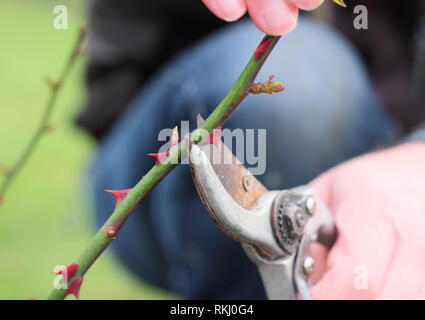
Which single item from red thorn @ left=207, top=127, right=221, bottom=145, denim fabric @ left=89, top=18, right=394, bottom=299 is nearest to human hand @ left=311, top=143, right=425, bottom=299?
red thorn @ left=207, top=127, right=221, bottom=145

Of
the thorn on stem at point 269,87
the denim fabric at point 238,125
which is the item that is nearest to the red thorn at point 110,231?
the thorn on stem at point 269,87

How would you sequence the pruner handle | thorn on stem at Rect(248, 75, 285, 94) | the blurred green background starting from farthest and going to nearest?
the blurred green background < the pruner handle < thorn on stem at Rect(248, 75, 285, 94)

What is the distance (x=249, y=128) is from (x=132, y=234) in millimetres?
328

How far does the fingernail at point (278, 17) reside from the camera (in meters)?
0.39

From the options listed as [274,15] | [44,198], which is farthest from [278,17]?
[44,198]

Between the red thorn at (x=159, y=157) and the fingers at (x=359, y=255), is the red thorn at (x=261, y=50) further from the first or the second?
the fingers at (x=359, y=255)

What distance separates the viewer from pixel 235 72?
100 centimetres

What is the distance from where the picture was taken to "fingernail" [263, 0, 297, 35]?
39cm

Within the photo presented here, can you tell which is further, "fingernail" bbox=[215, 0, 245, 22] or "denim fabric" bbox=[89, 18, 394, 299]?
"denim fabric" bbox=[89, 18, 394, 299]

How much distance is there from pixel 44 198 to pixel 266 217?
1850 millimetres

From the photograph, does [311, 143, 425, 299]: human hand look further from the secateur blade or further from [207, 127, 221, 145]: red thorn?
[207, 127, 221, 145]: red thorn

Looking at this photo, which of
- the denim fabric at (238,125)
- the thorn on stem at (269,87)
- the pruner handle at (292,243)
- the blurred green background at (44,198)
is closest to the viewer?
the thorn on stem at (269,87)

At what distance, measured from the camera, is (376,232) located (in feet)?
1.84
